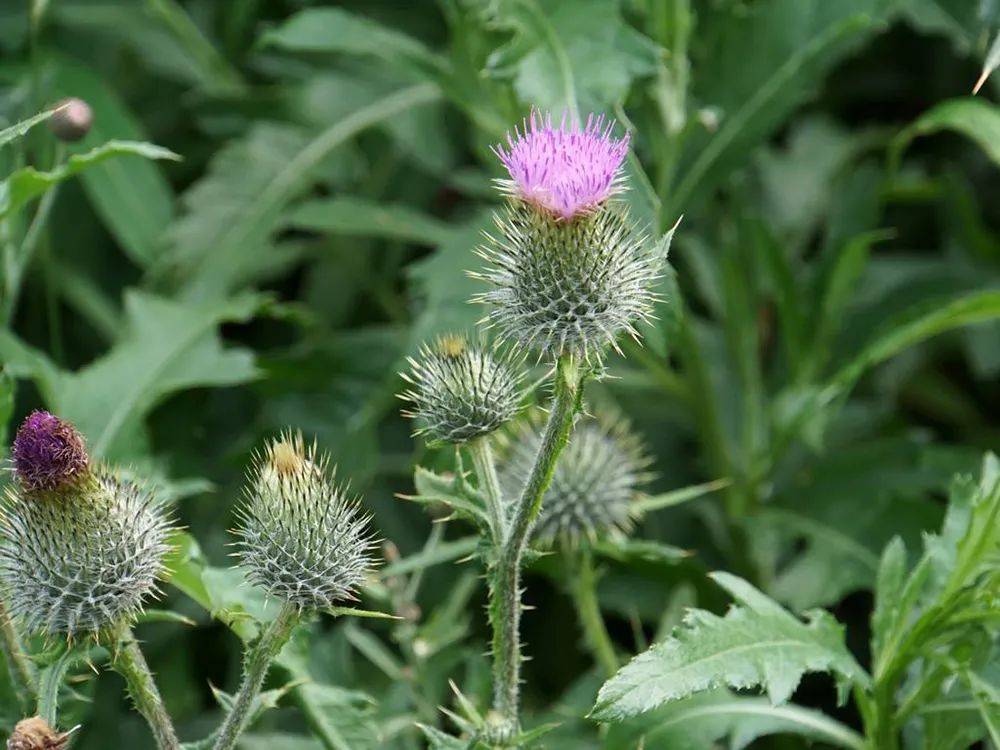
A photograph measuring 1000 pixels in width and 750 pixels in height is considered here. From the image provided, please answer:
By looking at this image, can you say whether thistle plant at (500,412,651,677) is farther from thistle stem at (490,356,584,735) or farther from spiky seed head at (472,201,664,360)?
spiky seed head at (472,201,664,360)

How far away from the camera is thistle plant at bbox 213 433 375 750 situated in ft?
7.42

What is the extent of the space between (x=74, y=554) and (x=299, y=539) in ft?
1.40

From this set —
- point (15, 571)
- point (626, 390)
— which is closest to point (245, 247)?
point (626, 390)

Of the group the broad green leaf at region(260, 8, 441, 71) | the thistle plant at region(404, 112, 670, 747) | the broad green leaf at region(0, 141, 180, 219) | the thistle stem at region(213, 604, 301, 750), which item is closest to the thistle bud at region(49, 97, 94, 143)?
the broad green leaf at region(0, 141, 180, 219)

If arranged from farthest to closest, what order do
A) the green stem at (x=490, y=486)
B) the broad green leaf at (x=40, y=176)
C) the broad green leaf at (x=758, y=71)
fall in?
the broad green leaf at (x=758, y=71), the broad green leaf at (x=40, y=176), the green stem at (x=490, y=486)

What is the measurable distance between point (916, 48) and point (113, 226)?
11.9ft

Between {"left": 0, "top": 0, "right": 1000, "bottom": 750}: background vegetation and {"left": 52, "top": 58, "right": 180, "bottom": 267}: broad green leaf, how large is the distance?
15 millimetres

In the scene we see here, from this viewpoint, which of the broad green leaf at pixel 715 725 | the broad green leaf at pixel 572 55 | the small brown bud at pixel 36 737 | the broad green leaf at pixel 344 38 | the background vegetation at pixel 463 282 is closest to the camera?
the small brown bud at pixel 36 737

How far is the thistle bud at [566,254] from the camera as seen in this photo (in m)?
2.29

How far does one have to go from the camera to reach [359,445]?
4.26 meters

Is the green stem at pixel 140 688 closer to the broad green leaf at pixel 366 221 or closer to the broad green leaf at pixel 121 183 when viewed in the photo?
the broad green leaf at pixel 366 221

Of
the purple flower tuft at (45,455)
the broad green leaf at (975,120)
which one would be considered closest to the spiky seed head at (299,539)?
the purple flower tuft at (45,455)

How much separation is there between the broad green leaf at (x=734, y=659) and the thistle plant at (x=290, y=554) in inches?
21.4

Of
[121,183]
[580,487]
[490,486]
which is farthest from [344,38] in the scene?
[490,486]
